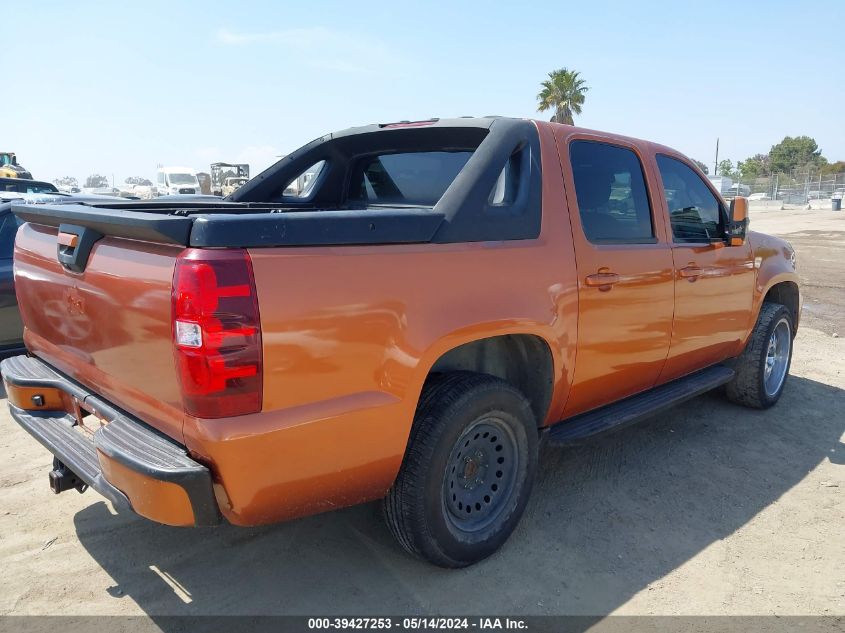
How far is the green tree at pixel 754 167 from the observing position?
8606 cm

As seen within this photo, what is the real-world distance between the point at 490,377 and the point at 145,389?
1431 millimetres

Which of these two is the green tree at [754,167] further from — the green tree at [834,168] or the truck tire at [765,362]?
the truck tire at [765,362]

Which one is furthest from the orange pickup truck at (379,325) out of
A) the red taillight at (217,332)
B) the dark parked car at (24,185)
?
the dark parked car at (24,185)

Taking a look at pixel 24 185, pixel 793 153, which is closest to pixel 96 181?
pixel 24 185

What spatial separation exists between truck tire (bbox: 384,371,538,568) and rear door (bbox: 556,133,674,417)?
516 mm

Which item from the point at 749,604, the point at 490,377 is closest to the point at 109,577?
the point at 490,377

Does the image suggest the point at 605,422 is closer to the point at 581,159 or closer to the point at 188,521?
the point at 581,159

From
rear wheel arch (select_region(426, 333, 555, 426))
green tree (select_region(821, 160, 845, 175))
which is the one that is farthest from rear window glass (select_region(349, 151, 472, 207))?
green tree (select_region(821, 160, 845, 175))

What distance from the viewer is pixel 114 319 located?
243 centimetres

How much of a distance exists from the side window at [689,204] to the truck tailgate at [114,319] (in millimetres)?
3042

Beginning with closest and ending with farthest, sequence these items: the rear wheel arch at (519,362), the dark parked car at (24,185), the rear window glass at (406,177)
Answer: the rear wheel arch at (519,362) < the rear window glass at (406,177) < the dark parked car at (24,185)

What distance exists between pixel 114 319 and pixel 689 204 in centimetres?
351

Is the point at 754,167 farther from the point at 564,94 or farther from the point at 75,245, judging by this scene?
the point at 75,245

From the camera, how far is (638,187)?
3.82 m
